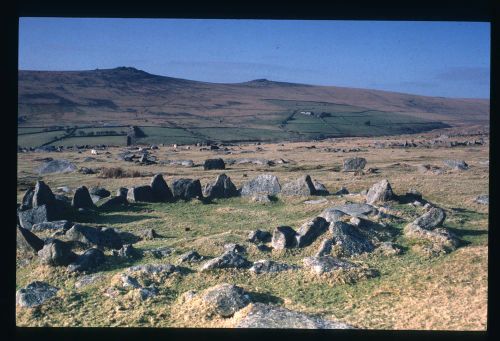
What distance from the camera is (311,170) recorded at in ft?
116

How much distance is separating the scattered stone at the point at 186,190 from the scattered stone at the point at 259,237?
8.47 m

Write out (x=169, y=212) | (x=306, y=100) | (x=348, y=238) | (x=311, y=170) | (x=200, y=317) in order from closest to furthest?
(x=200, y=317), (x=348, y=238), (x=169, y=212), (x=311, y=170), (x=306, y=100)

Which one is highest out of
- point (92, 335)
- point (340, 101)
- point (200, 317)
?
point (340, 101)

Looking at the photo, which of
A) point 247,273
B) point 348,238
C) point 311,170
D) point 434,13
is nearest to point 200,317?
point 247,273

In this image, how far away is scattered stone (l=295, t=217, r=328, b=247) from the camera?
1477cm

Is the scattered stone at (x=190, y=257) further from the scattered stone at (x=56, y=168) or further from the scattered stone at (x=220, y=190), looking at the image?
the scattered stone at (x=56, y=168)

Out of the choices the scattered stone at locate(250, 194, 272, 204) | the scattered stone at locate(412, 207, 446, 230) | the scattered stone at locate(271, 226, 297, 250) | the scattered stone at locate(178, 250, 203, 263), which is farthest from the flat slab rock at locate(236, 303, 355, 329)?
the scattered stone at locate(250, 194, 272, 204)

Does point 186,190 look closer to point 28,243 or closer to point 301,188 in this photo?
point 301,188

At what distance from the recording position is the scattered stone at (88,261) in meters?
12.8

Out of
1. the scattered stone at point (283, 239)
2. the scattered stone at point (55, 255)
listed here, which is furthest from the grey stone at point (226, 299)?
the scattered stone at point (55, 255)

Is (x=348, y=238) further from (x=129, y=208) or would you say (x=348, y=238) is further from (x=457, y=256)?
(x=129, y=208)

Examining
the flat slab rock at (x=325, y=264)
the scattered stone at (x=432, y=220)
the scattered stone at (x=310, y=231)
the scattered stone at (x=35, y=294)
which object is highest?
the scattered stone at (x=432, y=220)

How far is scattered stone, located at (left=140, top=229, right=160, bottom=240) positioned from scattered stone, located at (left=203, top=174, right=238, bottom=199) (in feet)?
23.5

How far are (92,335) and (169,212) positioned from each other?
1457 centimetres
